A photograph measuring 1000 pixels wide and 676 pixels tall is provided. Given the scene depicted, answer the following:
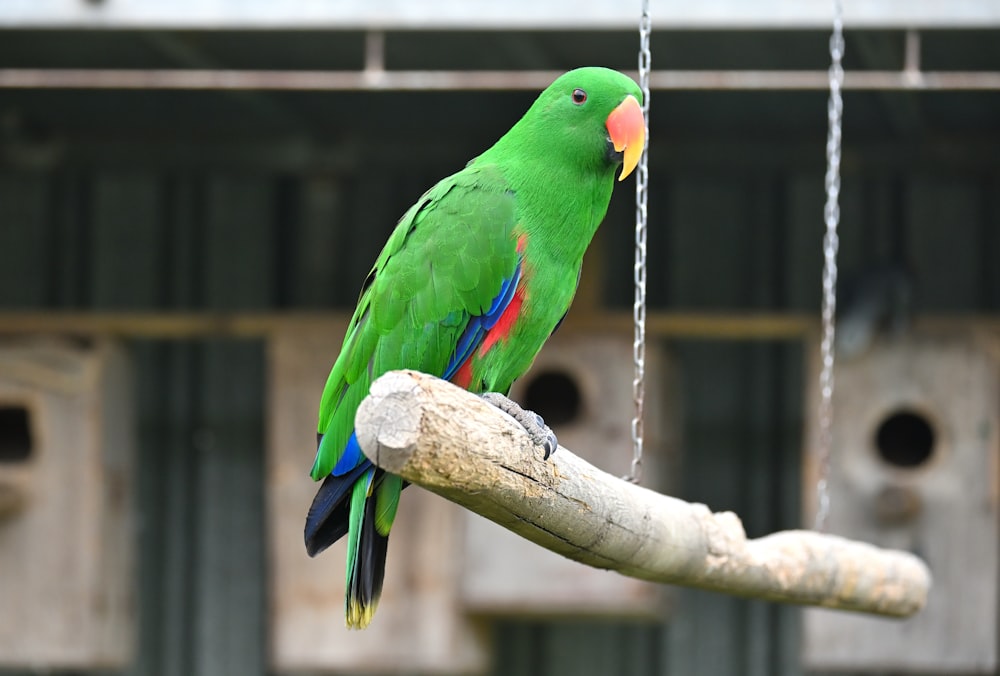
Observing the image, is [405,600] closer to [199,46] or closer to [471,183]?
[199,46]

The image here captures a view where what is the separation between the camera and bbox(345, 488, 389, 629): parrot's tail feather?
2594mm

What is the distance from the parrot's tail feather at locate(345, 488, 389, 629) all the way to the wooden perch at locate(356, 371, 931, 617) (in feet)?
1.23

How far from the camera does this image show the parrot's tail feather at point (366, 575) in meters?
2.59

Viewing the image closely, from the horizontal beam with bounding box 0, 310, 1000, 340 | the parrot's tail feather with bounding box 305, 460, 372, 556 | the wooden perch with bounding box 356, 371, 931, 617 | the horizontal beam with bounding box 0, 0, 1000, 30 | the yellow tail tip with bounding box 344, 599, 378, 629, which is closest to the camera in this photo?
the wooden perch with bounding box 356, 371, 931, 617

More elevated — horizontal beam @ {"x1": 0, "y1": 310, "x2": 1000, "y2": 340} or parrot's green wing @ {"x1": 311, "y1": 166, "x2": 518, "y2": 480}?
horizontal beam @ {"x1": 0, "y1": 310, "x2": 1000, "y2": 340}

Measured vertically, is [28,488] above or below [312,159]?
below

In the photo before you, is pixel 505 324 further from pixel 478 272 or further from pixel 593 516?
pixel 593 516

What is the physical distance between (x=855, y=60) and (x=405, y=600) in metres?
2.33

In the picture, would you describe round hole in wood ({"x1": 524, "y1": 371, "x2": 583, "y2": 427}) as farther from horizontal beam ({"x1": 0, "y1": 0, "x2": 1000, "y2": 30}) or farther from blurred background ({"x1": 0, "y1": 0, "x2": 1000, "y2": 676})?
horizontal beam ({"x1": 0, "y1": 0, "x2": 1000, "y2": 30})

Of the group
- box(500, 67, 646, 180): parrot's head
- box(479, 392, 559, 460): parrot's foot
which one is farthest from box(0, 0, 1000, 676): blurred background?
box(479, 392, 559, 460): parrot's foot

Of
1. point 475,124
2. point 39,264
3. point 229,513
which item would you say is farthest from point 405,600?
point 39,264

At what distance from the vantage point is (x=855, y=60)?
179 inches

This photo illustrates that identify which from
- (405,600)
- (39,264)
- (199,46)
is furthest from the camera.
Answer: (39,264)

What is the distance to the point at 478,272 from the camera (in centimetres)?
274
